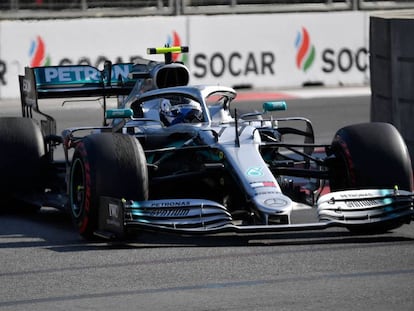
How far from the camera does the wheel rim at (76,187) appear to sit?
32.6ft

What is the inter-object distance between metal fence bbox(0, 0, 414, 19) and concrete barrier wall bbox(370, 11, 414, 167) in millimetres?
8409

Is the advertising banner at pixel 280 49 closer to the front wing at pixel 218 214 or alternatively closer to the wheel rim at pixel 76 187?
the wheel rim at pixel 76 187

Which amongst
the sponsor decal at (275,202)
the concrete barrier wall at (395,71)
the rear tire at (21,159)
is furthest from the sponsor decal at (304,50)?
the sponsor decal at (275,202)

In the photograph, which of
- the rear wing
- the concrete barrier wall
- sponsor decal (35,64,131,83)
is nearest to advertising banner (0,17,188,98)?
the concrete barrier wall

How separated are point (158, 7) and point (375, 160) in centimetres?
1257

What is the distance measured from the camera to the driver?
10867mm

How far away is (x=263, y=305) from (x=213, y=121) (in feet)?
12.2

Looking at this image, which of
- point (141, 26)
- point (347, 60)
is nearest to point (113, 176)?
point (141, 26)

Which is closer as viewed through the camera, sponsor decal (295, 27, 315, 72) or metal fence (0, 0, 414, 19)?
metal fence (0, 0, 414, 19)

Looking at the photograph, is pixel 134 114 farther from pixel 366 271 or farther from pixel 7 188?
pixel 366 271

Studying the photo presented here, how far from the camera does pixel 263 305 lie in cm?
723

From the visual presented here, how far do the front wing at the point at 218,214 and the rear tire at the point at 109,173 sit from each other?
0.08 meters

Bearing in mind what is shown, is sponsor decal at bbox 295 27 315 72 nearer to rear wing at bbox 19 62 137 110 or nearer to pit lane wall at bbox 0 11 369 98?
pit lane wall at bbox 0 11 369 98

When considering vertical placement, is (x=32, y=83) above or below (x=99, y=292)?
A: above
